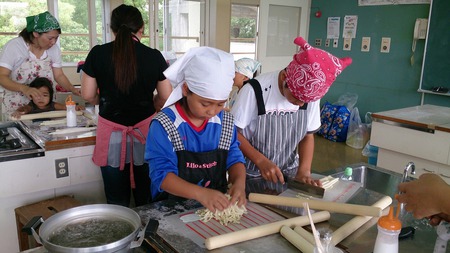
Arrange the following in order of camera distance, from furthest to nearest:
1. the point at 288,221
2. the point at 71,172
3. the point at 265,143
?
the point at 71,172 < the point at 265,143 < the point at 288,221

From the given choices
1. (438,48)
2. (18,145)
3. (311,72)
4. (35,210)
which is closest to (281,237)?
(311,72)

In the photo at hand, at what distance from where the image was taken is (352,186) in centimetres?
145

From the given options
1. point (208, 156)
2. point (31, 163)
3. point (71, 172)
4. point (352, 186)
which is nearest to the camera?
point (208, 156)

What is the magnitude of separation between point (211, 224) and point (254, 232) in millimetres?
145

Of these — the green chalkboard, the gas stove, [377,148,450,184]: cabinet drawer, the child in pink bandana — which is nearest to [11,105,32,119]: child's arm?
the gas stove

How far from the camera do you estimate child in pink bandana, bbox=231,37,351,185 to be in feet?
4.46

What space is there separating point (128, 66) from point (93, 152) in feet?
1.71

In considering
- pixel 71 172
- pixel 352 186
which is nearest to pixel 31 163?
pixel 71 172

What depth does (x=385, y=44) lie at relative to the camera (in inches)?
199

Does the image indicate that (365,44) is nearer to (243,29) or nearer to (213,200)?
(243,29)

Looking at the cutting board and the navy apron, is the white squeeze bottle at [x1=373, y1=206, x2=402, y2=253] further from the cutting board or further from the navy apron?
the navy apron

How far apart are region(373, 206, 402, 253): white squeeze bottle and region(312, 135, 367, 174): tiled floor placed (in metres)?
3.18

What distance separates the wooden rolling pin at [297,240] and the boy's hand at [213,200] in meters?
0.18

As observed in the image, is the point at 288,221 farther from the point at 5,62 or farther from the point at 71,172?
the point at 5,62
